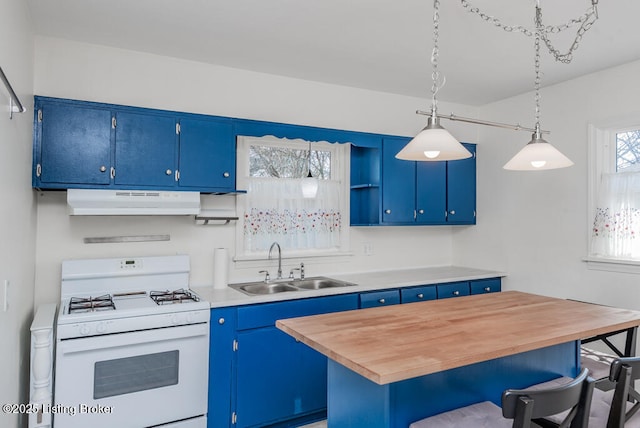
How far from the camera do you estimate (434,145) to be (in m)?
1.88

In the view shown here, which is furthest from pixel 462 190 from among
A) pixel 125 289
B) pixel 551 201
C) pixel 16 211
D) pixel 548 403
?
pixel 16 211

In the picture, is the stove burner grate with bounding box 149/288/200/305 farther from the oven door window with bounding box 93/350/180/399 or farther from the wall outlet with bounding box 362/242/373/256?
the wall outlet with bounding box 362/242/373/256

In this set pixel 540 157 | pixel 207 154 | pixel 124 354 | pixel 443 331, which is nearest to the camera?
pixel 443 331

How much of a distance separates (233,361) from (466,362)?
168 centimetres

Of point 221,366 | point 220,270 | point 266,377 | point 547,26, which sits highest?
point 547,26

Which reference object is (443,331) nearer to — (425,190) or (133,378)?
(133,378)

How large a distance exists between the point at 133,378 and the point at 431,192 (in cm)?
294

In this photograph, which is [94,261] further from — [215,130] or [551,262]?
[551,262]

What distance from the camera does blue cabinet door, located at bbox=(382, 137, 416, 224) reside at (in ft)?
12.2

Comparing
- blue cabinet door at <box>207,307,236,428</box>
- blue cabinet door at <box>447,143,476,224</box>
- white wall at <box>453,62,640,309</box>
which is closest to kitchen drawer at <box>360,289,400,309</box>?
blue cabinet door at <box>207,307,236,428</box>

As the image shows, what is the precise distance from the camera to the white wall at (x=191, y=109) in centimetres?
272

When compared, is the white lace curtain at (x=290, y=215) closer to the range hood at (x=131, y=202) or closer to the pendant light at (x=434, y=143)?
the range hood at (x=131, y=202)

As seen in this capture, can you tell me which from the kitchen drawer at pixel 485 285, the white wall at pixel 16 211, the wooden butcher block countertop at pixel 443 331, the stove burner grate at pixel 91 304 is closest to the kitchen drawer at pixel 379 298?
the wooden butcher block countertop at pixel 443 331

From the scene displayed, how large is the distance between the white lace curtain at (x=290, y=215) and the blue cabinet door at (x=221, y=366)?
869 mm
